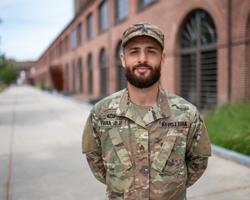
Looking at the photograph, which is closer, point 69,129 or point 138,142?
point 138,142

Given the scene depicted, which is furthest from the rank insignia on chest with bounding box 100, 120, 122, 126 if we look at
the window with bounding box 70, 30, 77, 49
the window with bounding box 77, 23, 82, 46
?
A: the window with bounding box 70, 30, 77, 49

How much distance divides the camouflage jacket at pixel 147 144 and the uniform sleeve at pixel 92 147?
101 mm

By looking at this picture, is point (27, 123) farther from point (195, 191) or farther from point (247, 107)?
point (195, 191)

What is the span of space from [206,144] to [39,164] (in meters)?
5.07

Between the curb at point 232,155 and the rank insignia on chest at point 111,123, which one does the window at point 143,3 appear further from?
the rank insignia on chest at point 111,123

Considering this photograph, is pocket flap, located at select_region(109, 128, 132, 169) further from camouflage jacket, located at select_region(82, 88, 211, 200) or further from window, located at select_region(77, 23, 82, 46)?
window, located at select_region(77, 23, 82, 46)

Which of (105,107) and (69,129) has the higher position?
(105,107)

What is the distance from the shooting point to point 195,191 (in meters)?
5.01

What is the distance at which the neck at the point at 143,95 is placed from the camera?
7.08ft

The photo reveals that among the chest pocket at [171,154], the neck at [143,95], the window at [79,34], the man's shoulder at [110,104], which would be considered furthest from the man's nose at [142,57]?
the window at [79,34]

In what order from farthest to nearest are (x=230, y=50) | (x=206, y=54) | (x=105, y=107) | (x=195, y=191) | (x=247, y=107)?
(x=206, y=54)
(x=230, y=50)
(x=247, y=107)
(x=195, y=191)
(x=105, y=107)

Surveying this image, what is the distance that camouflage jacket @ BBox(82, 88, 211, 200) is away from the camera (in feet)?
6.89

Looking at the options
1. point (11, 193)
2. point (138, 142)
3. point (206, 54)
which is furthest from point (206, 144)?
point (206, 54)

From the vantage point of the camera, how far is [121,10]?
21.2 meters
